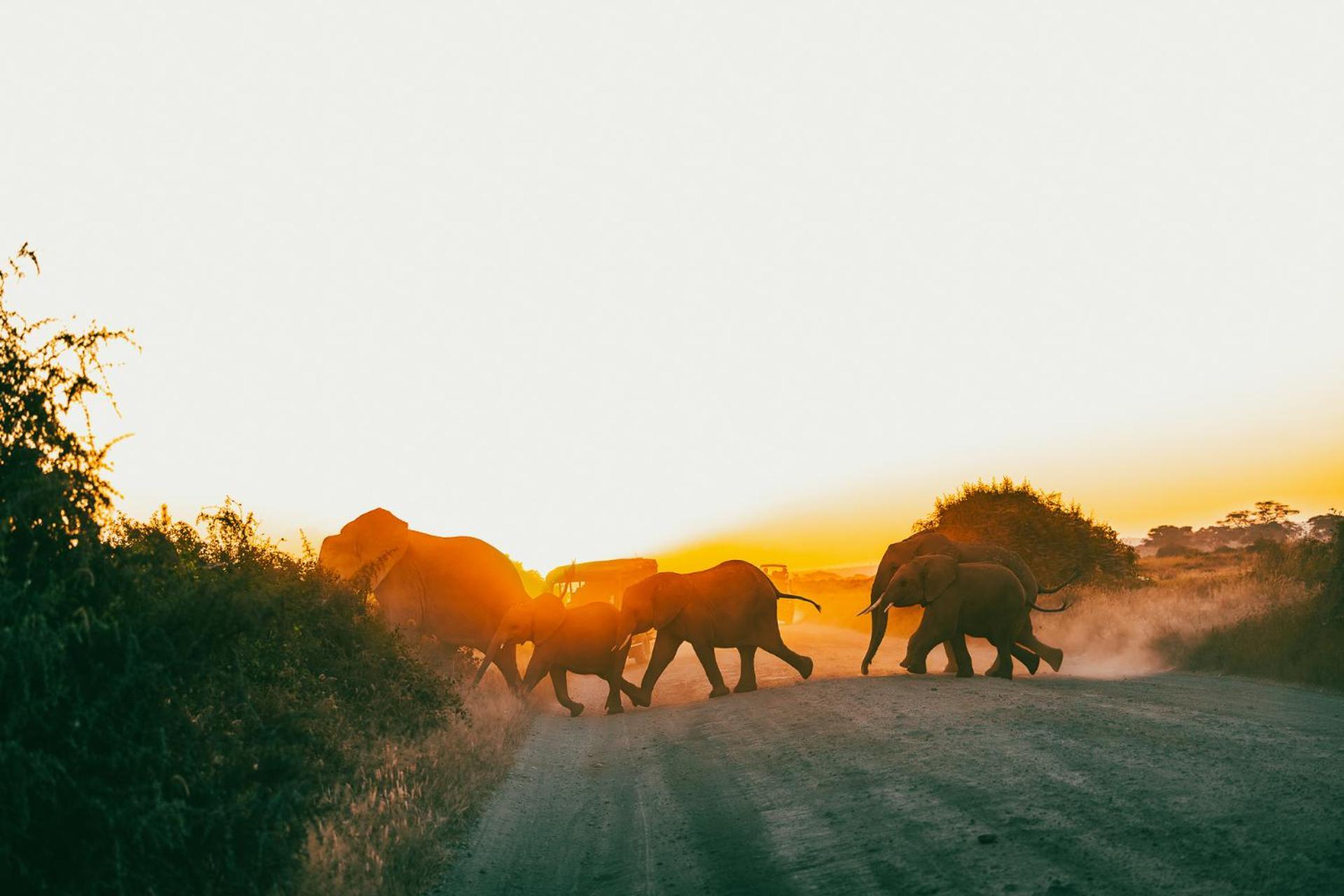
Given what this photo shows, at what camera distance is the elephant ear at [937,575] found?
17578 mm

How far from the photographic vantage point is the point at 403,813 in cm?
800

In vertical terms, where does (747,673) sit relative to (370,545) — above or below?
below

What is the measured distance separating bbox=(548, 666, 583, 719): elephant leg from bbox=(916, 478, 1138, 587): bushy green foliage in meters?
19.9

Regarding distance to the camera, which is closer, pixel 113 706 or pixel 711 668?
pixel 113 706

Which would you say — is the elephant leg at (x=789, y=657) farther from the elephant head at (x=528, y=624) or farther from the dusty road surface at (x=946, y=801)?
the dusty road surface at (x=946, y=801)

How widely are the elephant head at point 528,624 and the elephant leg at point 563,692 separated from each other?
668mm

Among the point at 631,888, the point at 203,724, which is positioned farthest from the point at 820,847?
the point at 203,724

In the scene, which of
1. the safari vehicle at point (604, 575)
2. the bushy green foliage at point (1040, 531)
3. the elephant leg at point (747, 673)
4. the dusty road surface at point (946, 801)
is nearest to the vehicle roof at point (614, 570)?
the safari vehicle at point (604, 575)

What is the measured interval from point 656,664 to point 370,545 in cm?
623

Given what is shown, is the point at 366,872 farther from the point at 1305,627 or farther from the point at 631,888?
the point at 1305,627

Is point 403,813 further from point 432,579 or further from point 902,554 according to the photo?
point 902,554

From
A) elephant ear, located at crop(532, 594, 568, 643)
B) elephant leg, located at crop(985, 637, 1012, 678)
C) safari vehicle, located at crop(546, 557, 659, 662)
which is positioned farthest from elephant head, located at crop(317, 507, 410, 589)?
safari vehicle, located at crop(546, 557, 659, 662)

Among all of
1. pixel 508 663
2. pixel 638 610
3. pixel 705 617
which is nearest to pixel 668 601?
pixel 638 610

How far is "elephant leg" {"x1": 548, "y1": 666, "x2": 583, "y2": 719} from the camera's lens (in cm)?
1705
